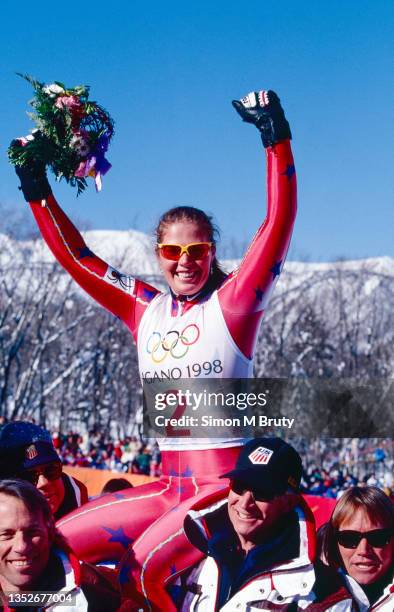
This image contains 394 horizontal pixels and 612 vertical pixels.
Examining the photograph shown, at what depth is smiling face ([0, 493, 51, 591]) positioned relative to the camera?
2.52 meters

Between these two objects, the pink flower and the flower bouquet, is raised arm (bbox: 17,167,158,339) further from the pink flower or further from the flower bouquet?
the pink flower

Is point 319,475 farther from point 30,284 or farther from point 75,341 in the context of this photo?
point 75,341

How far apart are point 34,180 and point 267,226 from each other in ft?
3.27

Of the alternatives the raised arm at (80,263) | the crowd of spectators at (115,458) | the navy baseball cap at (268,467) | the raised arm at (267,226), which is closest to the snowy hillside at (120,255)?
the crowd of spectators at (115,458)

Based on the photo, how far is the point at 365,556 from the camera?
267 centimetres

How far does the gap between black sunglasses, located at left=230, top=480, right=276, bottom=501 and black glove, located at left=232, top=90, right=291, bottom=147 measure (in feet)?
3.72

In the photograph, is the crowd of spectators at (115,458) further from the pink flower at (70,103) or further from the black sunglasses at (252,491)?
the black sunglasses at (252,491)

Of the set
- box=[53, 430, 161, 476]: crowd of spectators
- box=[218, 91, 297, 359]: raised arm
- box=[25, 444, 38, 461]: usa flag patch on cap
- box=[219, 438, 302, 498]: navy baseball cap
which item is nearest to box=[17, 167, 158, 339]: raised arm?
box=[218, 91, 297, 359]: raised arm

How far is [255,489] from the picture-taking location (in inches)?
105

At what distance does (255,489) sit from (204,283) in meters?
0.79

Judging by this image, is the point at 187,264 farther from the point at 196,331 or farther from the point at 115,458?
the point at 115,458

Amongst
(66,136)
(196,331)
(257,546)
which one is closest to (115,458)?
(66,136)

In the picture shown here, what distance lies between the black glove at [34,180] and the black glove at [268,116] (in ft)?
2.91

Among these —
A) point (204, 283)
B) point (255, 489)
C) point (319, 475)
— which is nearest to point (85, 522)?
point (255, 489)
